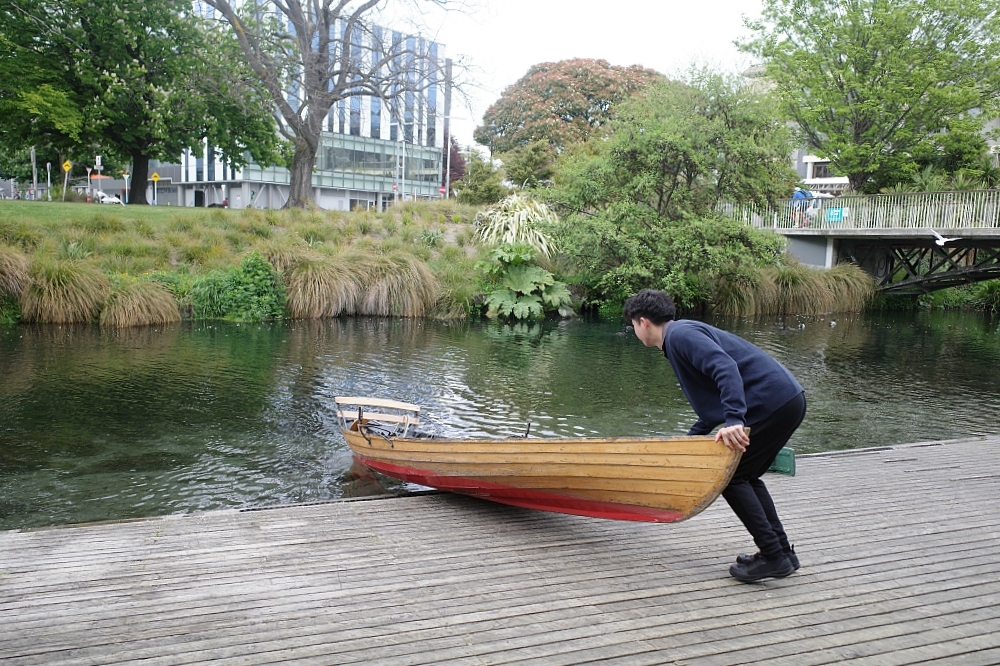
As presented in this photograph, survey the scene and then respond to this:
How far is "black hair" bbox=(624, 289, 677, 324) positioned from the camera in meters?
4.34

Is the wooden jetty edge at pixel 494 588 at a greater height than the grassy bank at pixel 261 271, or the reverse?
the grassy bank at pixel 261 271

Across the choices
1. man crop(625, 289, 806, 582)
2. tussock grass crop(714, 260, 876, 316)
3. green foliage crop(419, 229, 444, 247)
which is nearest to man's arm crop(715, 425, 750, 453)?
man crop(625, 289, 806, 582)

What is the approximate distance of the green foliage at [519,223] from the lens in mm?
24141

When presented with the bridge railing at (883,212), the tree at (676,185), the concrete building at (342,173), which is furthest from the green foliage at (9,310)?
the concrete building at (342,173)

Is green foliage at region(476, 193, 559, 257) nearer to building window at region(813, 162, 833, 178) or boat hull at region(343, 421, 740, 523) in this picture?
boat hull at region(343, 421, 740, 523)

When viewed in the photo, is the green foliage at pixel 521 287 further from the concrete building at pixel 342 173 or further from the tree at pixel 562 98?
the concrete building at pixel 342 173

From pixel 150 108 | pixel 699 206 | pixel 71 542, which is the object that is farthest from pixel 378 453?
pixel 150 108

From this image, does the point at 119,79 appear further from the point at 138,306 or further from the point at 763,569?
the point at 763,569

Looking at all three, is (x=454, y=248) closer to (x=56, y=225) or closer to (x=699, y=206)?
(x=699, y=206)

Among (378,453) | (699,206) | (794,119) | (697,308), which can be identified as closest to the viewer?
(378,453)

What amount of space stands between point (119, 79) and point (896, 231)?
2650 centimetres

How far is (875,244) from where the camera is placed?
Result: 93.8 feet

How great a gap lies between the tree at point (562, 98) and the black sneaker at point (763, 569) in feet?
149

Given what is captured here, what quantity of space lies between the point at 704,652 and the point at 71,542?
4092 mm
